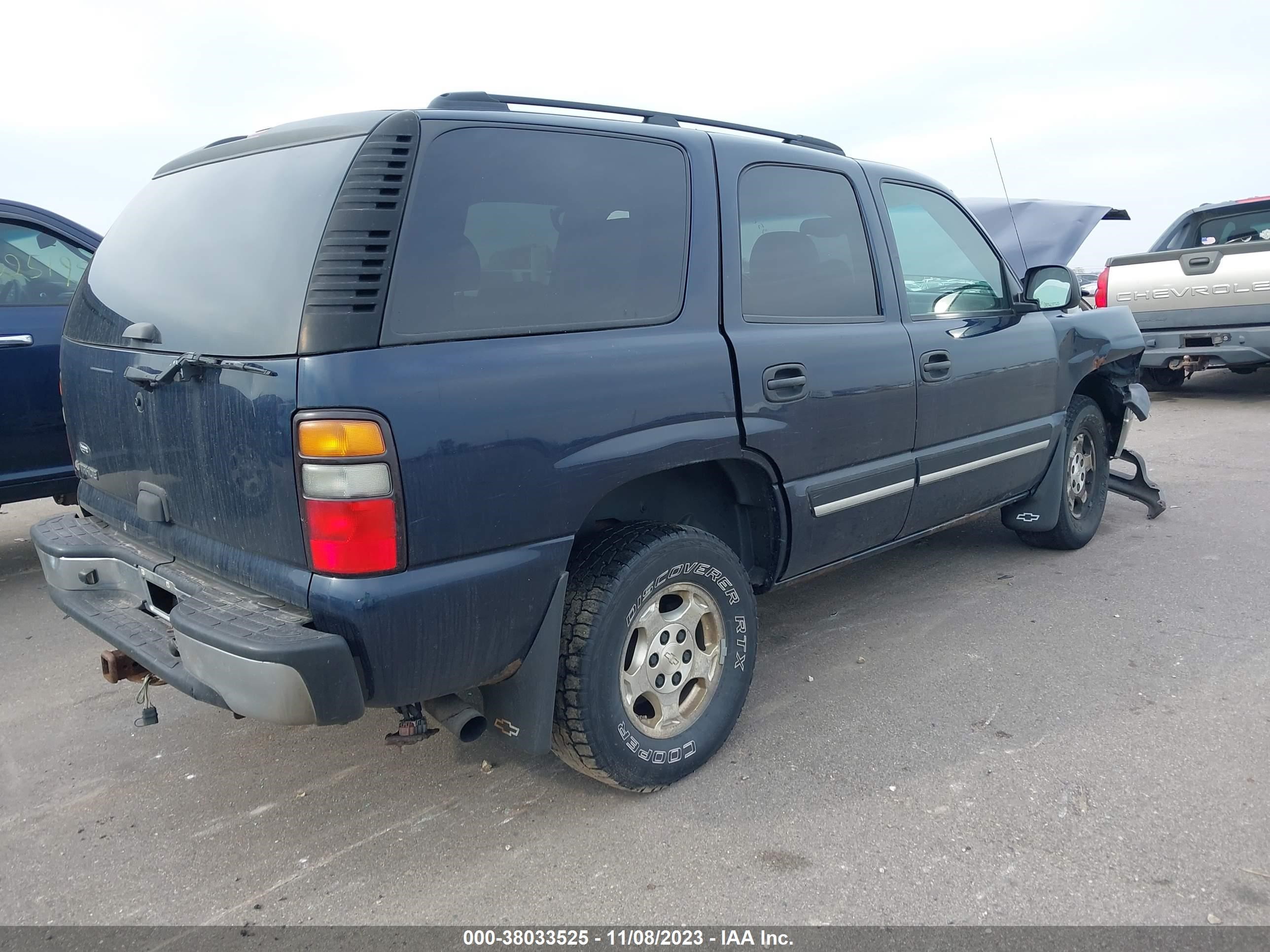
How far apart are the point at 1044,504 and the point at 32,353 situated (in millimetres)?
4991

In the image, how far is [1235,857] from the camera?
2377mm

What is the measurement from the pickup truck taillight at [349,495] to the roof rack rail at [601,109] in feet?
3.02

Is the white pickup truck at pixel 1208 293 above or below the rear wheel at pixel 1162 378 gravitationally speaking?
above

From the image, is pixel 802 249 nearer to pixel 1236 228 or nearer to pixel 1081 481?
pixel 1081 481

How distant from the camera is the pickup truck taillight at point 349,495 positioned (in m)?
2.07

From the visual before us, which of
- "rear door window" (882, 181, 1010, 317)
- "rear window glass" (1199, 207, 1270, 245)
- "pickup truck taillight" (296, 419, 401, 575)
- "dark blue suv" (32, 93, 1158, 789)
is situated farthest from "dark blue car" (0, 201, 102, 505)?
"rear window glass" (1199, 207, 1270, 245)

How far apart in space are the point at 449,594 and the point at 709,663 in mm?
1029

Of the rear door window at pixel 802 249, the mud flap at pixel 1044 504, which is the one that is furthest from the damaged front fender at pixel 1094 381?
the rear door window at pixel 802 249

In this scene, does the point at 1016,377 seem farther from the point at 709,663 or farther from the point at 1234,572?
the point at 709,663

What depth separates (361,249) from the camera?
2.16 meters

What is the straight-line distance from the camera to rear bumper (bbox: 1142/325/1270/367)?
849cm

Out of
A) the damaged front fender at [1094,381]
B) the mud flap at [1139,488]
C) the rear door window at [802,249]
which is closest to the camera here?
the rear door window at [802,249]

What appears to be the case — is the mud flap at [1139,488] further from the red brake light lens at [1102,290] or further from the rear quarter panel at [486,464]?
the red brake light lens at [1102,290]

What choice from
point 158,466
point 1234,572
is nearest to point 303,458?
point 158,466
